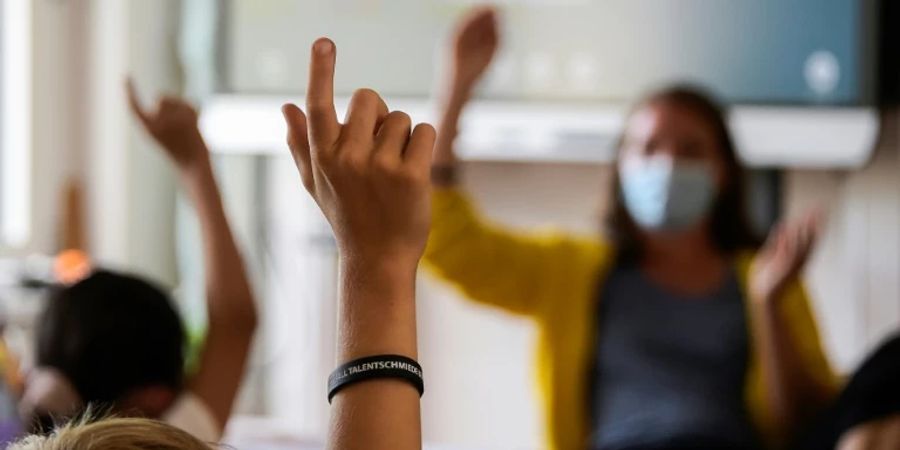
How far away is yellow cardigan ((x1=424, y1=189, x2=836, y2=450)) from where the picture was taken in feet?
5.77

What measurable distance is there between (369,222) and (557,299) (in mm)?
1223

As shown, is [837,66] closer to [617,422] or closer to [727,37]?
[727,37]

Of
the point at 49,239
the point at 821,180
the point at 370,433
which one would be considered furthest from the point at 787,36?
the point at 370,433

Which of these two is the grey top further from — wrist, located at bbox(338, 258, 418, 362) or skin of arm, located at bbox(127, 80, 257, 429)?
wrist, located at bbox(338, 258, 418, 362)

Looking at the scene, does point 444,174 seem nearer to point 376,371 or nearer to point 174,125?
point 174,125

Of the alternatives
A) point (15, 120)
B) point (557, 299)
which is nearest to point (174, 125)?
point (557, 299)

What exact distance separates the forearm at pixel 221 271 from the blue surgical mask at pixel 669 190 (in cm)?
71

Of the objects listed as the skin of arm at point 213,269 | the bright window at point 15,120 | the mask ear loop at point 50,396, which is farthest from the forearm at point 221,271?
the bright window at point 15,120

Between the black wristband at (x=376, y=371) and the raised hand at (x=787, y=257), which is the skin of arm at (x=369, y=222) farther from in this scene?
the raised hand at (x=787, y=257)

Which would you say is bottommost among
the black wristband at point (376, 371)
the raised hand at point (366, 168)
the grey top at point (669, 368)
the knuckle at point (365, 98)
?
the grey top at point (669, 368)

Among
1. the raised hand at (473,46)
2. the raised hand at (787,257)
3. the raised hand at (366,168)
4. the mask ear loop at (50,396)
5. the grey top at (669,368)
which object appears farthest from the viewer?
the grey top at (669,368)

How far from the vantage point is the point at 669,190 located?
177 centimetres

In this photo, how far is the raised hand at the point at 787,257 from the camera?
1.56 meters

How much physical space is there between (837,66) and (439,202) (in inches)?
40.5
